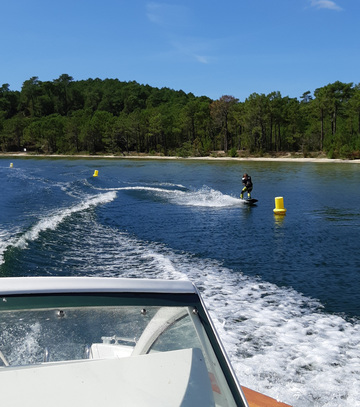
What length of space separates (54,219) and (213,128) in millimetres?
90042

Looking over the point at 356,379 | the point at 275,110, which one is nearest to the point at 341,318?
the point at 356,379

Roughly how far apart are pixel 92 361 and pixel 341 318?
728 cm

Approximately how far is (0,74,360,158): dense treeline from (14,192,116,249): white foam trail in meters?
55.2

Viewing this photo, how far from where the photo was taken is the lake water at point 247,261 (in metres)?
6.51

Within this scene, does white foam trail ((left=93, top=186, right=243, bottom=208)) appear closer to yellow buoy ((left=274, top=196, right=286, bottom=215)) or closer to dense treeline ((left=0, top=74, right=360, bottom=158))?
yellow buoy ((left=274, top=196, right=286, bottom=215))

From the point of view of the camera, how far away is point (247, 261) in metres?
12.7

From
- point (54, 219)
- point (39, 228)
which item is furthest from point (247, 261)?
point (54, 219)

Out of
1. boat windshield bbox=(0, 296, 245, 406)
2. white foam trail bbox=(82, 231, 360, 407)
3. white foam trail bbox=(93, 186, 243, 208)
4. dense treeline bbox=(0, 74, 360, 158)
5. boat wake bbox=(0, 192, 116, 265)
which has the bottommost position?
white foam trail bbox=(82, 231, 360, 407)

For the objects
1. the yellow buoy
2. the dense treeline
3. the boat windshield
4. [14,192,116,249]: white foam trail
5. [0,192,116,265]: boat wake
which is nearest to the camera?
the boat windshield

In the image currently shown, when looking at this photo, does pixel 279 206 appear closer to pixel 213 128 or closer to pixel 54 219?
pixel 54 219

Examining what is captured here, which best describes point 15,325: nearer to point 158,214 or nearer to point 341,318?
point 341,318

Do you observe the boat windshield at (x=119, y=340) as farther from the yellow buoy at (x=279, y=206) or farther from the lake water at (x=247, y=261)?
the yellow buoy at (x=279, y=206)

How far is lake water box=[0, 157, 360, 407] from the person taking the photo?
6.51m

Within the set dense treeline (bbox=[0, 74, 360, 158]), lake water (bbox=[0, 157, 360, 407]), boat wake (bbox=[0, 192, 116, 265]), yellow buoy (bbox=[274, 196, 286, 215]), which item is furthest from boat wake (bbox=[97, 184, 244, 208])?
dense treeline (bbox=[0, 74, 360, 158])
